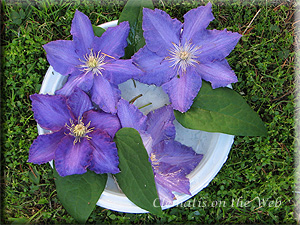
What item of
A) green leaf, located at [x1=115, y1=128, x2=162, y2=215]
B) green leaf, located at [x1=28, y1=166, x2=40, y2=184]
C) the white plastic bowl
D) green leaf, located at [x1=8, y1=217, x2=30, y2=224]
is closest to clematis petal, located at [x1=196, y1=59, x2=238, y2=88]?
the white plastic bowl

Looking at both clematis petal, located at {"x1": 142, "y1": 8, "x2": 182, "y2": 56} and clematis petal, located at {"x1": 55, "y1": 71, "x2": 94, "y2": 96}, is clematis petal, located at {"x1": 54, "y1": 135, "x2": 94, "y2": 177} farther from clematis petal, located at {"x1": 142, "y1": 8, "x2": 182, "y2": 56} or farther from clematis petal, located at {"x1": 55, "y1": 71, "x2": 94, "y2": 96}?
clematis petal, located at {"x1": 142, "y1": 8, "x2": 182, "y2": 56}

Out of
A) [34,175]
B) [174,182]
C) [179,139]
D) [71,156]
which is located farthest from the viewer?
[34,175]

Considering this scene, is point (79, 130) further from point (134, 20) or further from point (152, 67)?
point (134, 20)

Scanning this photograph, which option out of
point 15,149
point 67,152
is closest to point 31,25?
point 15,149

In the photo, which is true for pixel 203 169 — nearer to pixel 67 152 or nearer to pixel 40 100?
pixel 67 152

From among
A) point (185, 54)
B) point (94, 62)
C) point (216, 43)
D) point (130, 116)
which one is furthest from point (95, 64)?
point (216, 43)

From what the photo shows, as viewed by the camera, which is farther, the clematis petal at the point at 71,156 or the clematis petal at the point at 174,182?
the clematis petal at the point at 174,182

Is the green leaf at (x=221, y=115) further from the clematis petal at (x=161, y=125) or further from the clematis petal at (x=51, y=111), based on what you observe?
the clematis petal at (x=51, y=111)

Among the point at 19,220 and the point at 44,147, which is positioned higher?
the point at 44,147

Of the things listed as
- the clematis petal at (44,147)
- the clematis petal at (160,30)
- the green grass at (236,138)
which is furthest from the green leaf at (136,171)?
the green grass at (236,138)
